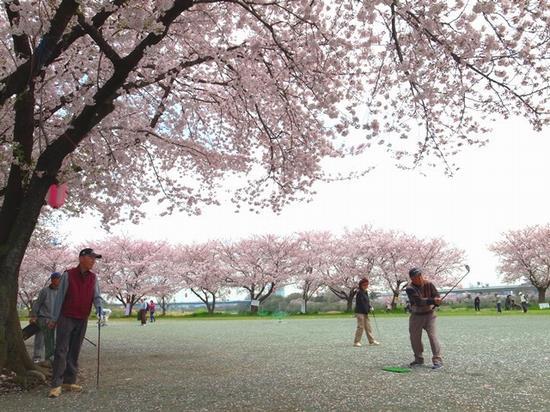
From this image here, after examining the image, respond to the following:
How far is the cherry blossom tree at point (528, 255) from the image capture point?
43719 millimetres

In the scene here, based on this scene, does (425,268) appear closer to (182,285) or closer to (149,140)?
(182,285)

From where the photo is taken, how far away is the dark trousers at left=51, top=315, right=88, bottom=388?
5309 millimetres

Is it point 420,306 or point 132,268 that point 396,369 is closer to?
point 420,306

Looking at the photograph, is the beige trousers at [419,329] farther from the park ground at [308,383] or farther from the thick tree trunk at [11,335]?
the thick tree trunk at [11,335]

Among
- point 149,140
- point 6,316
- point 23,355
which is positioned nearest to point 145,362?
point 23,355

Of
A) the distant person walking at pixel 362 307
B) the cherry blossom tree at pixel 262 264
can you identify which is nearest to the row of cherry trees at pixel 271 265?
the cherry blossom tree at pixel 262 264

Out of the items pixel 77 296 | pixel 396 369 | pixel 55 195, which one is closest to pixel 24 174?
pixel 55 195

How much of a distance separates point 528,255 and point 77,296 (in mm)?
47780

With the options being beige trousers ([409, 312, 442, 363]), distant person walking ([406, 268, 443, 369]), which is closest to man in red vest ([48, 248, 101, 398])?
distant person walking ([406, 268, 443, 369])

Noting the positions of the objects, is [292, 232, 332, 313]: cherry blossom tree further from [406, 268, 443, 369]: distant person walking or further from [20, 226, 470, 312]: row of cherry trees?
[406, 268, 443, 369]: distant person walking

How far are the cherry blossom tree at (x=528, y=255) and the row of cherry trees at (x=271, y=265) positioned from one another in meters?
5.22

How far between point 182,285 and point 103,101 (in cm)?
4309

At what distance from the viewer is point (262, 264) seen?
45219 mm

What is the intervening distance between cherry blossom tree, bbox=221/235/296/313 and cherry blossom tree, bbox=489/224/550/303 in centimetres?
2195
